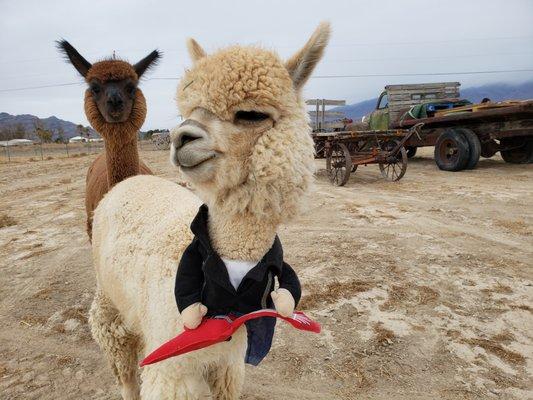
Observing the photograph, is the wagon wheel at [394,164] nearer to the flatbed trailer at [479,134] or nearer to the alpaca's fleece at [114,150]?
the flatbed trailer at [479,134]

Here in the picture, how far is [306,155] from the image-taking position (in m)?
1.43

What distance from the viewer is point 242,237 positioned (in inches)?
56.3

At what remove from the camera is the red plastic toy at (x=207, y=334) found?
4.27ft

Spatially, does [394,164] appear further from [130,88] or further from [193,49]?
[193,49]

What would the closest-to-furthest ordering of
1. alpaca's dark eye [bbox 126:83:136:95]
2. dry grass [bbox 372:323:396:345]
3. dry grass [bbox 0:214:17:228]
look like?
dry grass [bbox 372:323:396:345] → alpaca's dark eye [bbox 126:83:136:95] → dry grass [bbox 0:214:17:228]

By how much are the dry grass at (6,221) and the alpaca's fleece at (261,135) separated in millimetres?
7082

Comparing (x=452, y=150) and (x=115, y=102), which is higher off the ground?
(x=115, y=102)

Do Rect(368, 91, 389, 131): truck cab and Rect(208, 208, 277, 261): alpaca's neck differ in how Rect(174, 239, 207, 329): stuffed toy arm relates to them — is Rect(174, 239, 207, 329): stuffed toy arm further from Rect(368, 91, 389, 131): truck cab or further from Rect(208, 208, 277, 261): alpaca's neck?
Rect(368, 91, 389, 131): truck cab

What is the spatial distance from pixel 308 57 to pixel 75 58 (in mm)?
3546

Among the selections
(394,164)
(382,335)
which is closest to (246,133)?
(382,335)

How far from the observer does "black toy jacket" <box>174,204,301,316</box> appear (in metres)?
1.38

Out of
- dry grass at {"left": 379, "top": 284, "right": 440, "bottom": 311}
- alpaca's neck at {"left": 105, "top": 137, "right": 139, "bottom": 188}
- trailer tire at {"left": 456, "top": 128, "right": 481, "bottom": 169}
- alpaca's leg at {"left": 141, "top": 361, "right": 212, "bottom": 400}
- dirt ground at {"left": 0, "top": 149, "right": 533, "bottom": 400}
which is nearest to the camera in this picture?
alpaca's leg at {"left": 141, "top": 361, "right": 212, "bottom": 400}

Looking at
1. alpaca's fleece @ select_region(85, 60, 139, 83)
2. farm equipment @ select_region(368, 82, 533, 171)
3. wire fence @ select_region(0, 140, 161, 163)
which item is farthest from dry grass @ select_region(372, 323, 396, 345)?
wire fence @ select_region(0, 140, 161, 163)

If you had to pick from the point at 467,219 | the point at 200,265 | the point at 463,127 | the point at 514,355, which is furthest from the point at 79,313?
the point at 463,127
